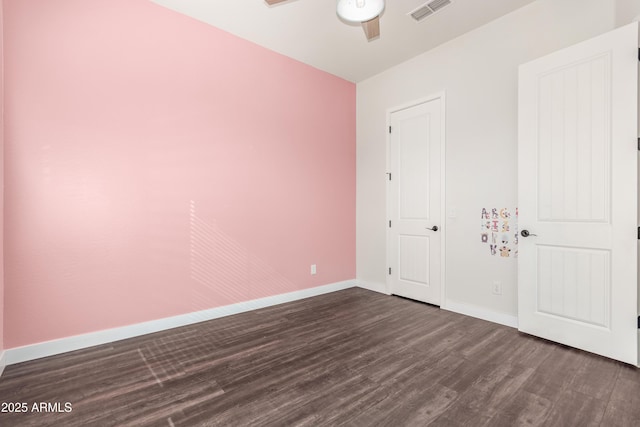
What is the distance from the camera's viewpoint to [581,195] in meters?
2.43

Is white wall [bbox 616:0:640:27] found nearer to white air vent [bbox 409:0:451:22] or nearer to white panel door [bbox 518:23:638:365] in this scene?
white panel door [bbox 518:23:638:365]

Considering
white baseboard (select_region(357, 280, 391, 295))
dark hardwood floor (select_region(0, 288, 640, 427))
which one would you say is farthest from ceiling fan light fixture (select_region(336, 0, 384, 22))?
white baseboard (select_region(357, 280, 391, 295))

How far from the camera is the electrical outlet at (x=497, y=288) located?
3058mm

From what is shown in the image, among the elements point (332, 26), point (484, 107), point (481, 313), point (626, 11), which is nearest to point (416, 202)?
point (484, 107)

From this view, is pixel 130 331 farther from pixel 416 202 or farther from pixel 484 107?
pixel 484 107

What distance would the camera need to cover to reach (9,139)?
7.43ft

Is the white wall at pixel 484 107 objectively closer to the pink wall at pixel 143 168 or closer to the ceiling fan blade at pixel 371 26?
Result: the ceiling fan blade at pixel 371 26

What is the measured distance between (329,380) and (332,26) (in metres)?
3.34

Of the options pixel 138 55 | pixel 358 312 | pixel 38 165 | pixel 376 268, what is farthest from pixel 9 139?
pixel 376 268

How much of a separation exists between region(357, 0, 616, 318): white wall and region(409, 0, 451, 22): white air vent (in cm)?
14

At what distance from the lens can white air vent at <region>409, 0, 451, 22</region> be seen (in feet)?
9.21

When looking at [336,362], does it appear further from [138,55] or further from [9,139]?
[138,55]

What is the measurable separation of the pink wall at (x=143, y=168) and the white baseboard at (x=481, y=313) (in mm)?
1798

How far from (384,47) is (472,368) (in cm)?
344
